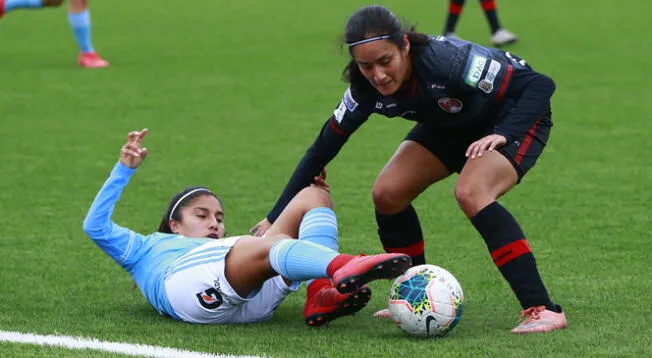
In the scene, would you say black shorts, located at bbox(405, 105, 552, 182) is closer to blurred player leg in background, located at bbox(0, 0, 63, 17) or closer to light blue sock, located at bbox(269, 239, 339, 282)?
light blue sock, located at bbox(269, 239, 339, 282)

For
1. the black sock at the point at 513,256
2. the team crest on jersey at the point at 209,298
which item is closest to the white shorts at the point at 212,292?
the team crest on jersey at the point at 209,298

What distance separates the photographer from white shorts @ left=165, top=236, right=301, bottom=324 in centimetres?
511

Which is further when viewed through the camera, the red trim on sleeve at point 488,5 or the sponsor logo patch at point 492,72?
the red trim on sleeve at point 488,5

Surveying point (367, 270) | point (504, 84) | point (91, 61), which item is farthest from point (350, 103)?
point (91, 61)

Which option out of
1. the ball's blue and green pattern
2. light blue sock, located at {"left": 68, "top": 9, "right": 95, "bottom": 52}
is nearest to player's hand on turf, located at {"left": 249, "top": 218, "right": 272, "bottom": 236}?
the ball's blue and green pattern

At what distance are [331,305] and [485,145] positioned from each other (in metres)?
0.91

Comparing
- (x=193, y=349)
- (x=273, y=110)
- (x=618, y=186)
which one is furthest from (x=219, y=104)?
(x=193, y=349)

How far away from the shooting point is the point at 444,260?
6.44 m

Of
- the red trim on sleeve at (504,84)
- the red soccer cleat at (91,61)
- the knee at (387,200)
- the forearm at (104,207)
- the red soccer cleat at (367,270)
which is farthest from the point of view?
the red soccer cleat at (91,61)

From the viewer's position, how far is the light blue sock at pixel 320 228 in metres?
5.31

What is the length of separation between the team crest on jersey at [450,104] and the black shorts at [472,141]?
212 mm

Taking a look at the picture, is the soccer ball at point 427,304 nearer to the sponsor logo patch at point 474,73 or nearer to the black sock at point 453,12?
the sponsor logo patch at point 474,73

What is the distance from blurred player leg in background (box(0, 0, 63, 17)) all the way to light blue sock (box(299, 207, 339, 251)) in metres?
7.72

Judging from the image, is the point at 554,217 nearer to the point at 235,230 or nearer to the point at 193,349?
the point at 235,230
